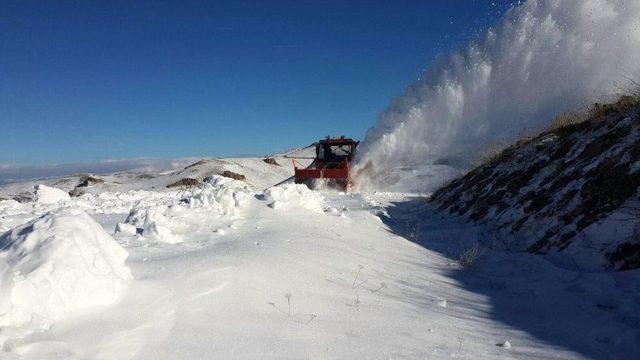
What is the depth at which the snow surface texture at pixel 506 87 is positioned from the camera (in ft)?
42.8

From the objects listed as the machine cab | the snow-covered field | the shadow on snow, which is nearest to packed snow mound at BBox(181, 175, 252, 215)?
the snow-covered field

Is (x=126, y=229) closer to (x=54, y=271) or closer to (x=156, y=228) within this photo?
(x=156, y=228)

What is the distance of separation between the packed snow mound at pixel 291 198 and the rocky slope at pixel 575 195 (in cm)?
282

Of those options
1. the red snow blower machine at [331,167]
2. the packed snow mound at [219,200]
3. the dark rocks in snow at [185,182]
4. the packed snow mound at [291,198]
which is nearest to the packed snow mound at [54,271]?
the packed snow mound at [219,200]

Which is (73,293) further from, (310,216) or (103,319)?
(310,216)

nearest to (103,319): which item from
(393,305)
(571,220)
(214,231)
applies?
(393,305)

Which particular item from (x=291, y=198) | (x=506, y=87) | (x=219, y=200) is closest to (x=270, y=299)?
(x=219, y=200)

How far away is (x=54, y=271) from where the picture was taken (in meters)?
2.39

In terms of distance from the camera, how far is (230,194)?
244 inches

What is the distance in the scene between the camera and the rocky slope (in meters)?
4.68

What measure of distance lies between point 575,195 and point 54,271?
6.03m

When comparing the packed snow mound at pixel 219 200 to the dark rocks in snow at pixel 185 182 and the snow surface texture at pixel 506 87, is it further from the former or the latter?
the dark rocks in snow at pixel 185 182

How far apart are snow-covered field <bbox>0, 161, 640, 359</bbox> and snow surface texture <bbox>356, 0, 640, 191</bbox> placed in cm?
958

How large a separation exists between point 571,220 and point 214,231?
4340 mm
